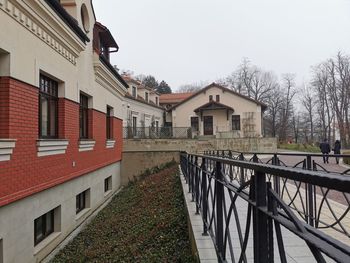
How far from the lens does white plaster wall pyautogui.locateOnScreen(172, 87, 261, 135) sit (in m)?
38.1

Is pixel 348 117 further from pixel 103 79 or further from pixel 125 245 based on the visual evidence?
pixel 125 245

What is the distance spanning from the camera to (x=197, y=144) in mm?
25828

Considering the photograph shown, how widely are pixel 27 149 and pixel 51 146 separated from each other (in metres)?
1.17

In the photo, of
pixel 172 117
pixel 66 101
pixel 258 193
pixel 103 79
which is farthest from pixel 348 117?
pixel 258 193

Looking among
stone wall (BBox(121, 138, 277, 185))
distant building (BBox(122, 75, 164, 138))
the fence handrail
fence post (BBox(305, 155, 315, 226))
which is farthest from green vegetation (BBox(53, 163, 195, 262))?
distant building (BBox(122, 75, 164, 138))

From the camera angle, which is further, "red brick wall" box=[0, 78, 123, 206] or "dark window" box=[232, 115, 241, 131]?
"dark window" box=[232, 115, 241, 131]

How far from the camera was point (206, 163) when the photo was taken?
15.3ft

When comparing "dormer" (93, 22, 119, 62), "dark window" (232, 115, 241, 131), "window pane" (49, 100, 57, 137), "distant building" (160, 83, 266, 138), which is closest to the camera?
"window pane" (49, 100, 57, 137)

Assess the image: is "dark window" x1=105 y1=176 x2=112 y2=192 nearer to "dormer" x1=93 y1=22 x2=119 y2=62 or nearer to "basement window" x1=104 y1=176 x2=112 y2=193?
"basement window" x1=104 y1=176 x2=112 y2=193

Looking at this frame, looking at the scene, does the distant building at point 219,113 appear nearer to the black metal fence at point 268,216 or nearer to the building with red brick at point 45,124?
the building with red brick at point 45,124

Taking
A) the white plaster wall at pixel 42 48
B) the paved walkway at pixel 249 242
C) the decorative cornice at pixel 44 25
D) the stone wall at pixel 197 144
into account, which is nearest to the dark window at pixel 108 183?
the stone wall at pixel 197 144

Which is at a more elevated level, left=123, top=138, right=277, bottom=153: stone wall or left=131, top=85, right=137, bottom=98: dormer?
left=131, top=85, right=137, bottom=98: dormer

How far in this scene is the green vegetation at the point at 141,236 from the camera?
213 inches

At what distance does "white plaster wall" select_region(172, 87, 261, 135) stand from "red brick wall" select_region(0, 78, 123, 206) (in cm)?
3041
